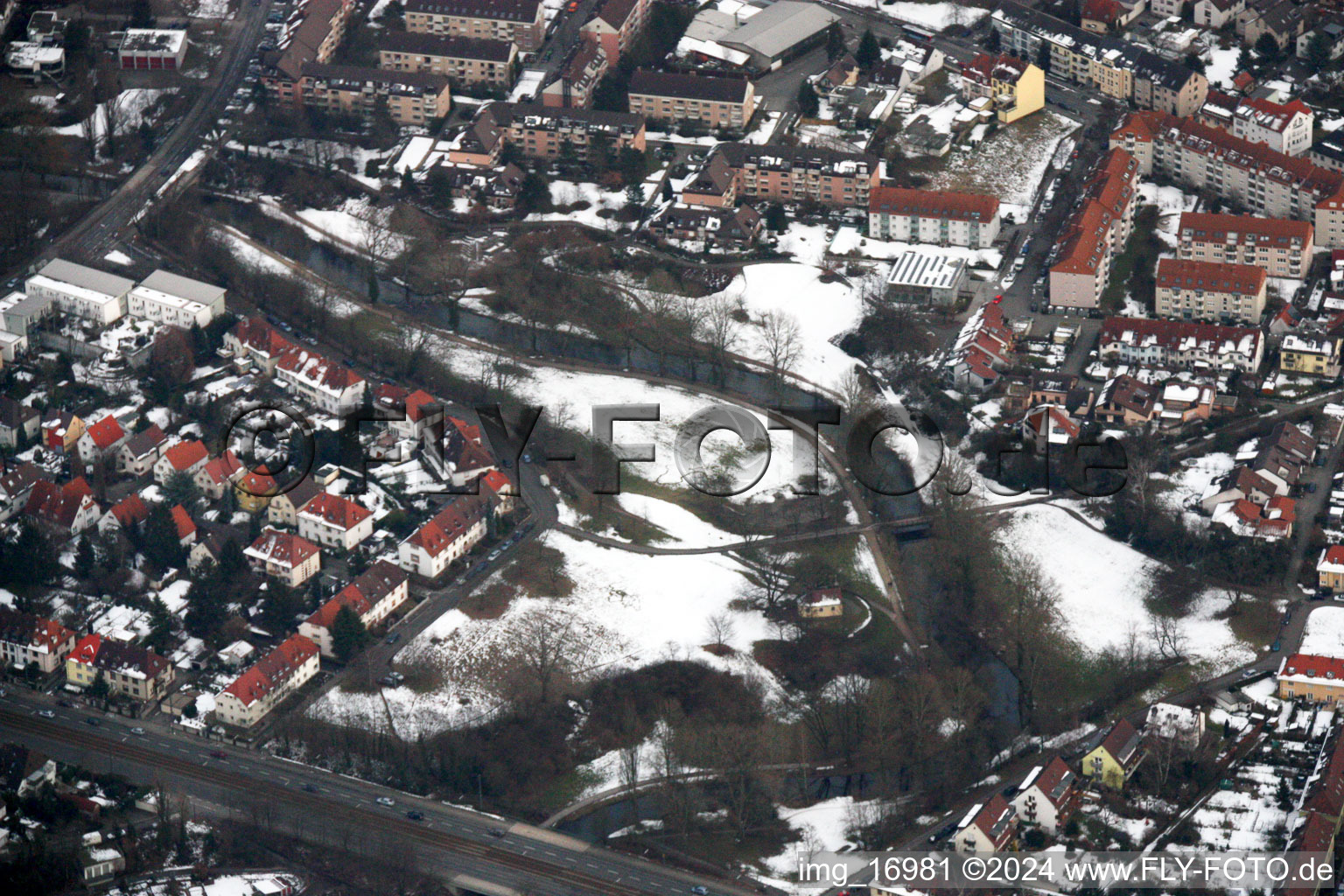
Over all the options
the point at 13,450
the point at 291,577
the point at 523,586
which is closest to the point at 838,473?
the point at 523,586

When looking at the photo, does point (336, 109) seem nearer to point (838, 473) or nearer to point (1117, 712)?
point (838, 473)

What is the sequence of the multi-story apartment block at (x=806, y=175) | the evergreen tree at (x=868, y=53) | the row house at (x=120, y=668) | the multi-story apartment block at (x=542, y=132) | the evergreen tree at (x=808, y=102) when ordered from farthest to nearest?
1. the evergreen tree at (x=868, y=53)
2. the evergreen tree at (x=808, y=102)
3. the multi-story apartment block at (x=542, y=132)
4. the multi-story apartment block at (x=806, y=175)
5. the row house at (x=120, y=668)

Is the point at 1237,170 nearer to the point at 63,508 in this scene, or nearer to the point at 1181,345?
the point at 1181,345

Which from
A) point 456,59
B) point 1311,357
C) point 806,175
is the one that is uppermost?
point 456,59

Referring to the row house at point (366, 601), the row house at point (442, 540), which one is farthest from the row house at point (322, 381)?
the row house at point (366, 601)

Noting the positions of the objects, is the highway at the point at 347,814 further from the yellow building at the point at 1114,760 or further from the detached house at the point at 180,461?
the detached house at the point at 180,461

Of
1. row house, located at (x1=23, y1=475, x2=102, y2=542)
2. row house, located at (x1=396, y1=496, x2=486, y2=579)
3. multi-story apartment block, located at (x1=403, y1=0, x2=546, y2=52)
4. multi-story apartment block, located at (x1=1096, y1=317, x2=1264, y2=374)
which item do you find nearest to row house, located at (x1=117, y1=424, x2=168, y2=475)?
row house, located at (x1=23, y1=475, x2=102, y2=542)

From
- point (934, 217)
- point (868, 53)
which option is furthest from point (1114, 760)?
point (868, 53)
